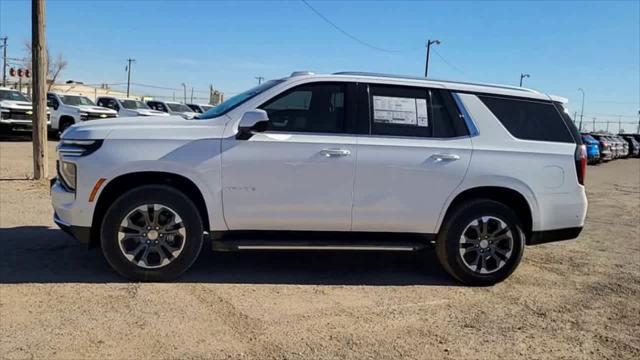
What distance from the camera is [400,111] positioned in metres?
5.27

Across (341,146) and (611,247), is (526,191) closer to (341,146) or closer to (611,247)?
(341,146)

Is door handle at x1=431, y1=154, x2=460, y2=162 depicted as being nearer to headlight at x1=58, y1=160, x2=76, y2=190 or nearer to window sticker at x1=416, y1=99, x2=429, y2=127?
window sticker at x1=416, y1=99, x2=429, y2=127

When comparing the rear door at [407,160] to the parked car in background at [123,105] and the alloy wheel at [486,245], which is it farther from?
the parked car in background at [123,105]

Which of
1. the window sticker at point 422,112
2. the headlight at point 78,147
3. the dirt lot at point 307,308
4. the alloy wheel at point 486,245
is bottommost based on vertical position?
the dirt lot at point 307,308

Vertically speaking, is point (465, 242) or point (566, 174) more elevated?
point (566, 174)

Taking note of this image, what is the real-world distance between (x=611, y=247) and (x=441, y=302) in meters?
3.90

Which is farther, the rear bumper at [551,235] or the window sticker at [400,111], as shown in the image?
the rear bumper at [551,235]

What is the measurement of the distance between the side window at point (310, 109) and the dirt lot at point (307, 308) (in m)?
1.45

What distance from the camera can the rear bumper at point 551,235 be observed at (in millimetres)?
5480

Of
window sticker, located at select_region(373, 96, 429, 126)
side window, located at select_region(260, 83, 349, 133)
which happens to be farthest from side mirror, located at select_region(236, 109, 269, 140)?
window sticker, located at select_region(373, 96, 429, 126)

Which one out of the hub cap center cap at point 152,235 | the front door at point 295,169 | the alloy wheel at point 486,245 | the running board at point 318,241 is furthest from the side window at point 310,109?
the alloy wheel at point 486,245

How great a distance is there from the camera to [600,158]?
30469 mm

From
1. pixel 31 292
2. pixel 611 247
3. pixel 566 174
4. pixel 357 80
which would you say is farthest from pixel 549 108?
pixel 31 292

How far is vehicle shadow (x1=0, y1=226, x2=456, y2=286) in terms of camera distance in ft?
16.8
